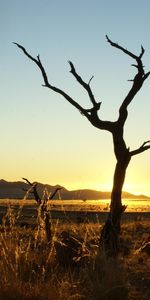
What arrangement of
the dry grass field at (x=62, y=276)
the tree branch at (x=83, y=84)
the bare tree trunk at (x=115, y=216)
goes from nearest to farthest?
the dry grass field at (x=62, y=276), the bare tree trunk at (x=115, y=216), the tree branch at (x=83, y=84)

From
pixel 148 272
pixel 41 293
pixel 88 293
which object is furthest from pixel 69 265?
pixel 41 293

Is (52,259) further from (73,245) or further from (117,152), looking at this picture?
→ (117,152)

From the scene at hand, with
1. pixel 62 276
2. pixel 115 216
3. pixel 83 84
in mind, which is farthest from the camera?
pixel 83 84

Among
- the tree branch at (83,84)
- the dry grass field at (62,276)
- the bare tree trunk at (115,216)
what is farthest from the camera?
the tree branch at (83,84)

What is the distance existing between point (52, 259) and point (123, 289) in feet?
11.6

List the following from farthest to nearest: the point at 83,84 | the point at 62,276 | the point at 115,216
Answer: the point at 83,84
the point at 115,216
the point at 62,276

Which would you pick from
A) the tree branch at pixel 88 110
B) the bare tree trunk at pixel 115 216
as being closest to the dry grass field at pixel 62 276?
the bare tree trunk at pixel 115 216

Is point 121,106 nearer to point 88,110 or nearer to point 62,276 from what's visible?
point 88,110

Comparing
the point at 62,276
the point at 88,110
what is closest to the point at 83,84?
the point at 88,110

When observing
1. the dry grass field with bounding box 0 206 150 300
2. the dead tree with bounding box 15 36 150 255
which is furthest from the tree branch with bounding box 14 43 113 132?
the dry grass field with bounding box 0 206 150 300

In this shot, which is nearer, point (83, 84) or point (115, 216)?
point (115, 216)

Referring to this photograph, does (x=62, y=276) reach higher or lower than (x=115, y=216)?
lower

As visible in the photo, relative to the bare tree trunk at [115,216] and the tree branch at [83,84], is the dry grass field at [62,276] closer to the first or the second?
the bare tree trunk at [115,216]

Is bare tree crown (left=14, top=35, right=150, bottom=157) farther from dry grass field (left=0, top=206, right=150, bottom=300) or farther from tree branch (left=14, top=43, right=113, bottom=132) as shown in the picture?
dry grass field (left=0, top=206, right=150, bottom=300)
